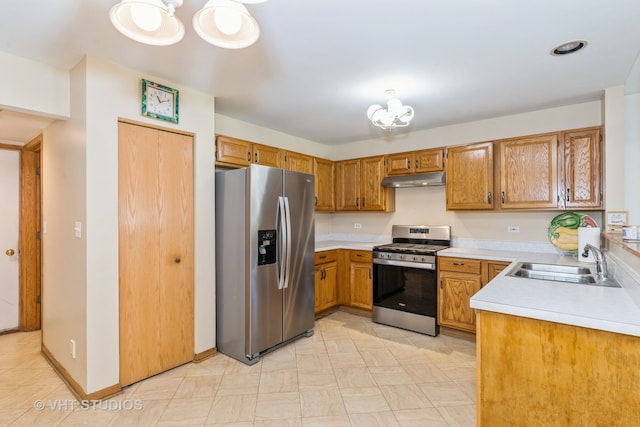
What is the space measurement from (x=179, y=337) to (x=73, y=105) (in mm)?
1958

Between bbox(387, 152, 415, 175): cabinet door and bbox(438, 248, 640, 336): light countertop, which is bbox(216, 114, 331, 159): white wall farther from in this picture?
bbox(438, 248, 640, 336): light countertop

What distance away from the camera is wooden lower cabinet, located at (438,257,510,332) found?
308 cm

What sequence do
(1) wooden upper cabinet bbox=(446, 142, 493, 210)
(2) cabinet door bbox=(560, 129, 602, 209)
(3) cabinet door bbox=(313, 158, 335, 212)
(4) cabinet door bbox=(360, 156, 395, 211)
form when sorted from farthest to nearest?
(3) cabinet door bbox=(313, 158, 335, 212) < (4) cabinet door bbox=(360, 156, 395, 211) < (1) wooden upper cabinet bbox=(446, 142, 493, 210) < (2) cabinet door bbox=(560, 129, 602, 209)

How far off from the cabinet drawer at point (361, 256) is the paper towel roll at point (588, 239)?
6.46 ft

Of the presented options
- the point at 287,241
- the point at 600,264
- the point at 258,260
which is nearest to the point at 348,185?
the point at 287,241

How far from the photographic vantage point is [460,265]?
3.20 m

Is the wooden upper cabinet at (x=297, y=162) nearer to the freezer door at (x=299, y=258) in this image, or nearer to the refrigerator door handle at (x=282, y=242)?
the freezer door at (x=299, y=258)

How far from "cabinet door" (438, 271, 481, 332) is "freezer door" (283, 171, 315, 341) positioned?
4.49 ft

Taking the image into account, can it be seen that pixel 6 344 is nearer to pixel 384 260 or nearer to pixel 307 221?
pixel 307 221

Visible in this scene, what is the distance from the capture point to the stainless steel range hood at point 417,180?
3.57 m

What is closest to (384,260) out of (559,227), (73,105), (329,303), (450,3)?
(329,303)

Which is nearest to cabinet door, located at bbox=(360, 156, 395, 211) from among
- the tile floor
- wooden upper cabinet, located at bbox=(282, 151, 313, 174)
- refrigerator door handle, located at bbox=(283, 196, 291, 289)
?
wooden upper cabinet, located at bbox=(282, 151, 313, 174)

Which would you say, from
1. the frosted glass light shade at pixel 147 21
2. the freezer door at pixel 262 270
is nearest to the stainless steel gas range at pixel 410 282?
the freezer door at pixel 262 270

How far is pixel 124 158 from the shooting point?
91.5 inches
